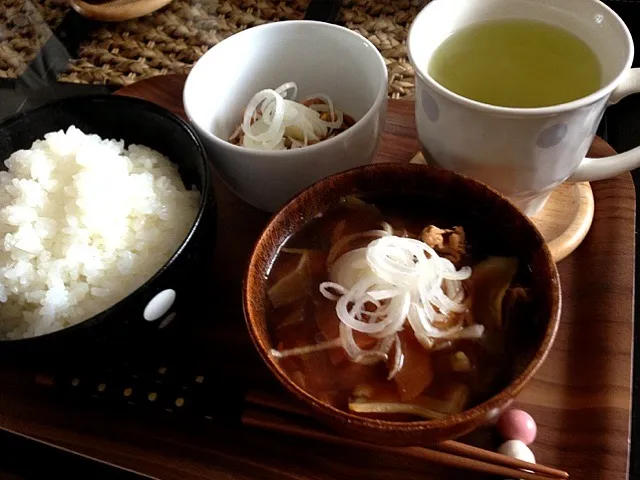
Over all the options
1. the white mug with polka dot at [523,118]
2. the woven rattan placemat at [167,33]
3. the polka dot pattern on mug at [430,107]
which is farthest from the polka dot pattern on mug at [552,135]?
the woven rattan placemat at [167,33]

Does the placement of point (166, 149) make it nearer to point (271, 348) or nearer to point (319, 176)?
point (319, 176)

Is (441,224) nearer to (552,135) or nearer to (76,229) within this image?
(552,135)

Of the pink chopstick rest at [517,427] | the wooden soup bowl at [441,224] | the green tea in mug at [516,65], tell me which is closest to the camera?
the wooden soup bowl at [441,224]

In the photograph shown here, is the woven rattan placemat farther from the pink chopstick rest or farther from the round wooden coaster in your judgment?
the pink chopstick rest

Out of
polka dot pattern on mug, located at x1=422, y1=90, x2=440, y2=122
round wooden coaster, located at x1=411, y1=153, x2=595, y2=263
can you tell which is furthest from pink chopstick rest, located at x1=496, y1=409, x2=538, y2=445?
polka dot pattern on mug, located at x1=422, y1=90, x2=440, y2=122

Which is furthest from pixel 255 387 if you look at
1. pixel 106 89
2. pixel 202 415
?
pixel 106 89

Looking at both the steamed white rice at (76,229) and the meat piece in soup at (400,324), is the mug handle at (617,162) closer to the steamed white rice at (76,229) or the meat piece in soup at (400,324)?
the meat piece in soup at (400,324)
